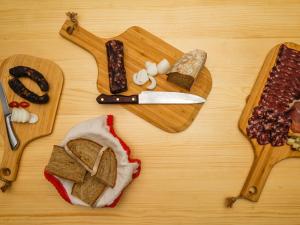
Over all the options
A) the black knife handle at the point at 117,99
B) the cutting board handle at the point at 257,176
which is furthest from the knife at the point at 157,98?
the cutting board handle at the point at 257,176

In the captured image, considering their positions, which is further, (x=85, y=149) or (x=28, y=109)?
(x=28, y=109)

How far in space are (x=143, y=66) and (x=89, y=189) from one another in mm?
432

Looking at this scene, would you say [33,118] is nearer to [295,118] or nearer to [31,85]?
[31,85]

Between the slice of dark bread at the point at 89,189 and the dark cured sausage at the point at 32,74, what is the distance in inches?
13.0

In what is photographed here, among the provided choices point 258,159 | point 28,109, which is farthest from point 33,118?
point 258,159

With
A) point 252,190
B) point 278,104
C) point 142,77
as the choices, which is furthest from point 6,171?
point 278,104

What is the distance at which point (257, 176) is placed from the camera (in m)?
1.08

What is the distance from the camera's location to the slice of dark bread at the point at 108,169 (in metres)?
1.04

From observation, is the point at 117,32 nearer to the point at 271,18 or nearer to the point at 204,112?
the point at 204,112

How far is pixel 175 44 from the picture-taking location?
1.22 meters

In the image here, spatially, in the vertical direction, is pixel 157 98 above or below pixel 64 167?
above

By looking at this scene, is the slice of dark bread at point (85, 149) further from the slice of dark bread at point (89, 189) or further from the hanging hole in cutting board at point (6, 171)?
the hanging hole in cutting board at point (6, 171)

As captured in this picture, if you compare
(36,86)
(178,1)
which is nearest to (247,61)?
(178,1)

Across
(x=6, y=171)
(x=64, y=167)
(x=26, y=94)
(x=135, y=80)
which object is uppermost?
(x=135, y=80)
